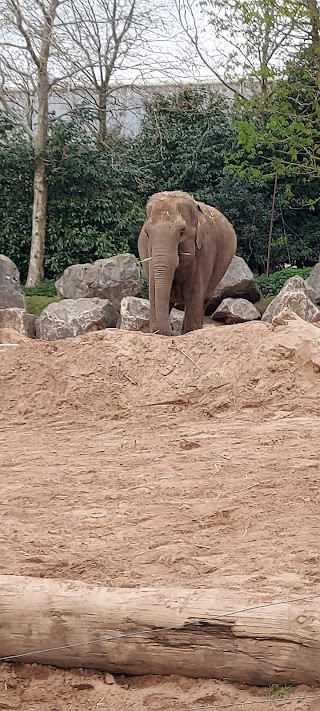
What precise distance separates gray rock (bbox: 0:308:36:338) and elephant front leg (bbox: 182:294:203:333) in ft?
11.1

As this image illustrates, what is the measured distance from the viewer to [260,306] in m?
18.1

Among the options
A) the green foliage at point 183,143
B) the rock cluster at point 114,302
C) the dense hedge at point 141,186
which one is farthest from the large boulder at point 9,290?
the green foliage at point 183,143

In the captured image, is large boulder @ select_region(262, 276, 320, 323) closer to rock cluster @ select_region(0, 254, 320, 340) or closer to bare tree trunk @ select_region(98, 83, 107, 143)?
rock cluster @ select_region(0, 254, 320, 340)

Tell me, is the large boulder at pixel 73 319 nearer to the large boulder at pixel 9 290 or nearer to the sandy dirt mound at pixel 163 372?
the large boulder at pixel 9 290

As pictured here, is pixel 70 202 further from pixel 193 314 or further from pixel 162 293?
pixel 162 293

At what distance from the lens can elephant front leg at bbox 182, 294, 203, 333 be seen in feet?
37.5

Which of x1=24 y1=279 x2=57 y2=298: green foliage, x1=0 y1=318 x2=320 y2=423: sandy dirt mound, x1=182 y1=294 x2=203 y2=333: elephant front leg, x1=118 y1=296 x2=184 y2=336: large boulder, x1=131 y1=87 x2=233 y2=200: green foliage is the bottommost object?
x1=24 y1=279 x2=57 y2=298: green foliage

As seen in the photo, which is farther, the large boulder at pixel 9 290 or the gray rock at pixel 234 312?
the gray rock at pixel 234 312

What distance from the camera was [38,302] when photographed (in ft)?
58.9

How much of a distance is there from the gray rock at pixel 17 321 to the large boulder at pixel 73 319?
0.48ft

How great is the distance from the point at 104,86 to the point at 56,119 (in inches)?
56.5

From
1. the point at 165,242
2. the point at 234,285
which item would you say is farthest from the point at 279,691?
the point at 234,285

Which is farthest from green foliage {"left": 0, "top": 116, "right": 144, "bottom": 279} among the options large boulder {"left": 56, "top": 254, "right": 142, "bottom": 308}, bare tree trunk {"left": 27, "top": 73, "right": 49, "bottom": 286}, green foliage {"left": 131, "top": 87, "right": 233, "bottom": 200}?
large boulder {"left": 56, "top": 254, "right": 142, "bottom": 308}

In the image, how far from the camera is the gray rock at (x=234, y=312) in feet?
52.7
